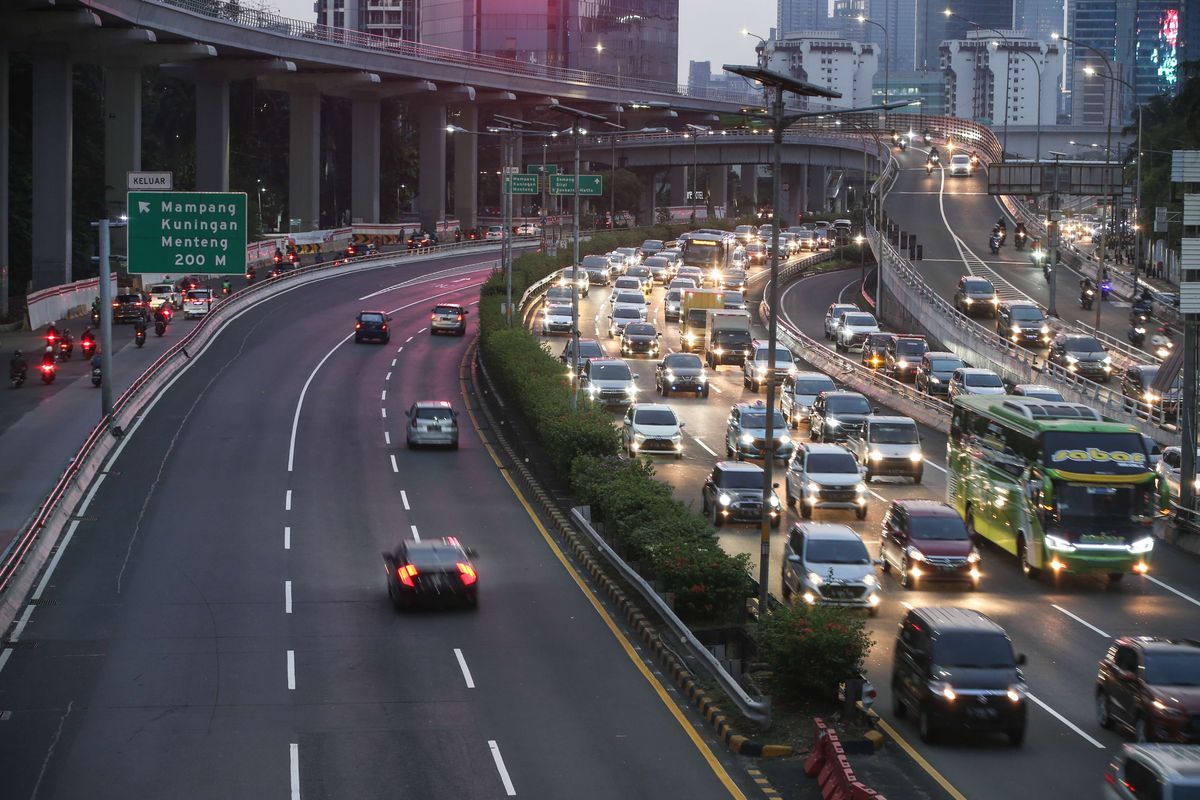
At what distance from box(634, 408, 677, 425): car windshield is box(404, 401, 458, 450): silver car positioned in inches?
220

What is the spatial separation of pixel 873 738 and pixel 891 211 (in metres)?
87.6

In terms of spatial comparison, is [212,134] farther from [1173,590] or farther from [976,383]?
[1173,590]

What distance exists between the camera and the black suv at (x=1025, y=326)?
64.0 m

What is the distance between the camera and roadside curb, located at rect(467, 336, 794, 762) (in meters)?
21.0

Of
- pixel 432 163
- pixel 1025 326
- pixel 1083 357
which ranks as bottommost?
pixel 1083 357

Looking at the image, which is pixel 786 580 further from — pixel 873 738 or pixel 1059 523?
pixel 873 738

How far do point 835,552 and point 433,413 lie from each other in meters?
20.5

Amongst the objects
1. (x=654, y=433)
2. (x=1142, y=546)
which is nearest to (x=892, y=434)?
(x=654, y=433)

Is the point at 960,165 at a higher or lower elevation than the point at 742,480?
higher

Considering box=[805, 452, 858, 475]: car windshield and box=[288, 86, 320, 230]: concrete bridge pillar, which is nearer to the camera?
box=[805, 452, 858, 475]: car windshield

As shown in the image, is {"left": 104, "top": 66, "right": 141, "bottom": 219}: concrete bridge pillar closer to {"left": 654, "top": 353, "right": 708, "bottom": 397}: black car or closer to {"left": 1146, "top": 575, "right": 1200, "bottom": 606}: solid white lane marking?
{"left": 654, "top": 353, "right": 708, "bottom": 397}: black car

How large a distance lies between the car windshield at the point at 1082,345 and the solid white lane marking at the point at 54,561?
36.6 meters

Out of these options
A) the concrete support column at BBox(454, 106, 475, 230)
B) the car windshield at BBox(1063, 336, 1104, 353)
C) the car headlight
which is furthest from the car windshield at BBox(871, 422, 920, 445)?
the concrete support column at BBox(454, 106, 475, 230)

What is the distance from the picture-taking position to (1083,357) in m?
57.1
